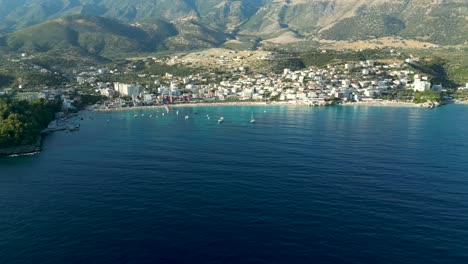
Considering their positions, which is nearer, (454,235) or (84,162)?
(454,235)

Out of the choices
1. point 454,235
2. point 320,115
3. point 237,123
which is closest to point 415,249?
point 454,235

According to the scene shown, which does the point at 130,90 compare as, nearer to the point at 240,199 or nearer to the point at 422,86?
the point at 422,86

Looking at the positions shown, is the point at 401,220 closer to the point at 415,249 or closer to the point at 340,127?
the point at 415,249

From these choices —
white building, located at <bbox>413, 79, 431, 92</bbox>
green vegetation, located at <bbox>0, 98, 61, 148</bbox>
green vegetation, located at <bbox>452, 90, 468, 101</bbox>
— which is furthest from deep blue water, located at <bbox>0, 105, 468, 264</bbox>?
white building, located at <bbox>413, 79, 431, 92</bbox>

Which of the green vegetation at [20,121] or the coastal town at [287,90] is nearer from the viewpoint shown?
the green vegetation at [20,121]

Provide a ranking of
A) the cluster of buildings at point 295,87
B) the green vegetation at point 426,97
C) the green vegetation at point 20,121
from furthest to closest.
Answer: the cluster of buildings at point 295,87
the green vegetation at point 426,97
the green vegetation at point 20,121

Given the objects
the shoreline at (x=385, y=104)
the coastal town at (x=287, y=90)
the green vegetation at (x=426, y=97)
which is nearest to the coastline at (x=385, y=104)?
the shoreline at (x=385, y=104)

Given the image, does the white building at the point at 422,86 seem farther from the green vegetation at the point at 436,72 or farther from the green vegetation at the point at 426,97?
the green vegetation at the point at 436,72
